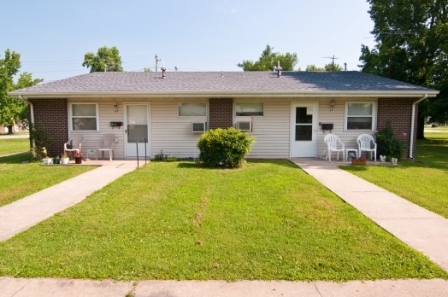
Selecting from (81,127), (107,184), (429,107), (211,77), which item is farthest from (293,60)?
(107,184)

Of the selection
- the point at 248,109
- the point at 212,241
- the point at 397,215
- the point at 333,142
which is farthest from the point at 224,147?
the point at 212,241

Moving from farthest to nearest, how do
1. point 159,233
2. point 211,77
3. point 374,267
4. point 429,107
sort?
point 429,107, point 211,77, point 159,233, point 374,267

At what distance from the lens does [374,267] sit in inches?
109

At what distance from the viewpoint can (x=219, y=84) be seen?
34.2ft

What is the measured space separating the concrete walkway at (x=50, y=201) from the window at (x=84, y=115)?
2887 mm

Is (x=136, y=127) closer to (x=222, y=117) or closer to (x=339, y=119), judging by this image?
(x=222, y=117)

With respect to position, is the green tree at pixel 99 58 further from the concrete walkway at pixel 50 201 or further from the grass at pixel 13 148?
the concrete walkway at pixel 50 201

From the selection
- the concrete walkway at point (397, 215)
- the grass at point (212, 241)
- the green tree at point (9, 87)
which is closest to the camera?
the grass at point (212, 241)

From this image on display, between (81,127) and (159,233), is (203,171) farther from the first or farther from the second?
(81,127)

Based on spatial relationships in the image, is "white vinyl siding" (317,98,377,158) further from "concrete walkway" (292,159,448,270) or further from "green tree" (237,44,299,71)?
"green tree" (237,44,299,71)

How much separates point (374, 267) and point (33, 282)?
10.5 ft

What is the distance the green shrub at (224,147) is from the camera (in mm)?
7910

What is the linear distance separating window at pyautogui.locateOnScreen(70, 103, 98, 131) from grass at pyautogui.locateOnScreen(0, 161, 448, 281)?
5.46 m

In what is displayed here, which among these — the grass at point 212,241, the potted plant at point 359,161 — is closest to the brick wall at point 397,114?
the potted plant at point 359,161
